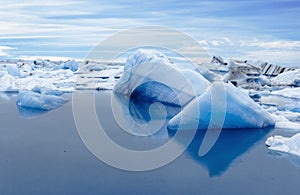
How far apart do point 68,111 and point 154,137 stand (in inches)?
83.3

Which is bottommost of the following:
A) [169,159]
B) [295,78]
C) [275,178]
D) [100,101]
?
[295,78]

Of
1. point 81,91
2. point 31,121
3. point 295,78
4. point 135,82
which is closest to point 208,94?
point 31,121

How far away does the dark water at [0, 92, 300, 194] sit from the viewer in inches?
104

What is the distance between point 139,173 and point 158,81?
3803 mm

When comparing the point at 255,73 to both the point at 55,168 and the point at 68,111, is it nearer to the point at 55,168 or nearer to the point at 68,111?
the point at 68,111

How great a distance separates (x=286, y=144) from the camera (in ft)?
12.2

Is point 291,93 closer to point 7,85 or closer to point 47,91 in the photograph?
point 47,91

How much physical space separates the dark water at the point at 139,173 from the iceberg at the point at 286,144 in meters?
0.11

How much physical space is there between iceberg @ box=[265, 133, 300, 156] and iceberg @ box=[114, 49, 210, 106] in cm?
215

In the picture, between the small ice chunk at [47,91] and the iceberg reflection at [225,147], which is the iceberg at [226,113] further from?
the small ice chunk at [47,91]

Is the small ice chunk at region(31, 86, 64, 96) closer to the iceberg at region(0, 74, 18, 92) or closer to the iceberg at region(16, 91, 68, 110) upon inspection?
the iceberg at region(16, 91, 68, 110)

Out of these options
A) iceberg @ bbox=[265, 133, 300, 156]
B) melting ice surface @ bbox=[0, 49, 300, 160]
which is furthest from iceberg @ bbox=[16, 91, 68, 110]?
iceberg @ bbox=[265, 133, 300, 156]

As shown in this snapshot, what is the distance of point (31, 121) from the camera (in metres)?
4.97

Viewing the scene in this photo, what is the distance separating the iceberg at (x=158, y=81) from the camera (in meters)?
6.16
